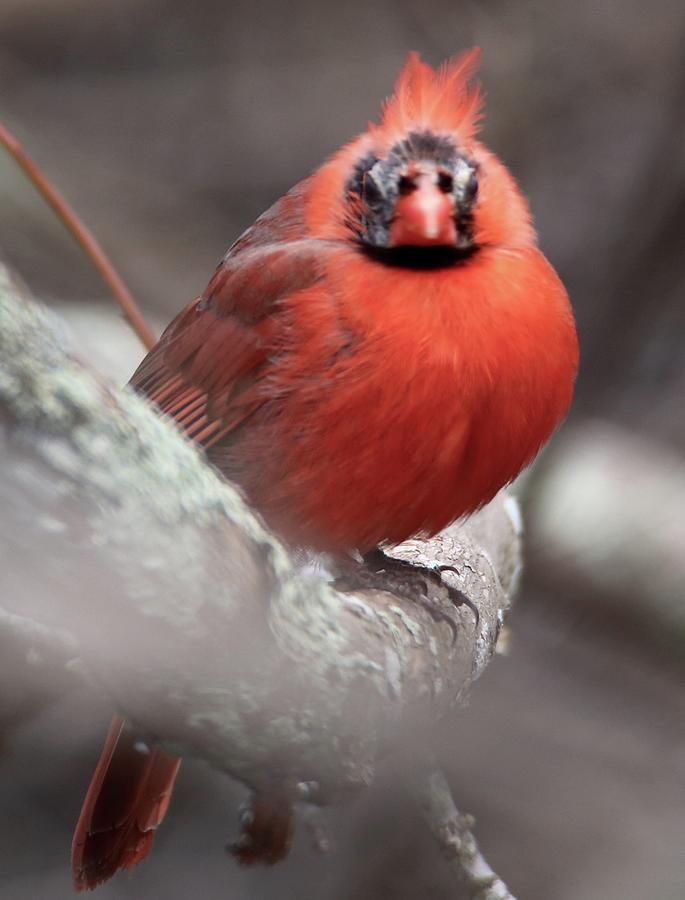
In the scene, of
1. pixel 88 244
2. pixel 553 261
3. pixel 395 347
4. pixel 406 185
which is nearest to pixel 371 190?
pixel 406 185

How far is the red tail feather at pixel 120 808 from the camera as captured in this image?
2.68 metres

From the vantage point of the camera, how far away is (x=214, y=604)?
5.01 feet

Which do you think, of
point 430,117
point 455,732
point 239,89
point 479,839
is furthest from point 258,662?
point 239,89

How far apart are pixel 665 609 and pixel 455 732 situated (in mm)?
2052

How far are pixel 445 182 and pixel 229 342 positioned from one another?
57 centimetres

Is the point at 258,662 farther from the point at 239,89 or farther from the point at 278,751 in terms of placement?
the point at 239,89

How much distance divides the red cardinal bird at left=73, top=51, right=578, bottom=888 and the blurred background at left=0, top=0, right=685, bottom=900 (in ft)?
1.47

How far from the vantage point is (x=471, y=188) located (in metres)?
2.58

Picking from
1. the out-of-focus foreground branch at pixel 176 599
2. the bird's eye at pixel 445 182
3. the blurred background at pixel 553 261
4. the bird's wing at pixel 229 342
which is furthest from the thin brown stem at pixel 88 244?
the out-of-focus foreground branch at pixel 176 599

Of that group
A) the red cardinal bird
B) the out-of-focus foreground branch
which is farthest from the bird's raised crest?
the out-of-focus foreground branch

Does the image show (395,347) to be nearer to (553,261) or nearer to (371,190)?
(371,190)

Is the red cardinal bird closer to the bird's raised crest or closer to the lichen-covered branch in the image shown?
the bird's raised crest

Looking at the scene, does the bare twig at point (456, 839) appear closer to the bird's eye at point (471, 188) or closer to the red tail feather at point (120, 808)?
the red tail feather at point (120, 808)

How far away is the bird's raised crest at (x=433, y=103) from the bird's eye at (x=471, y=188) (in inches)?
5.4
